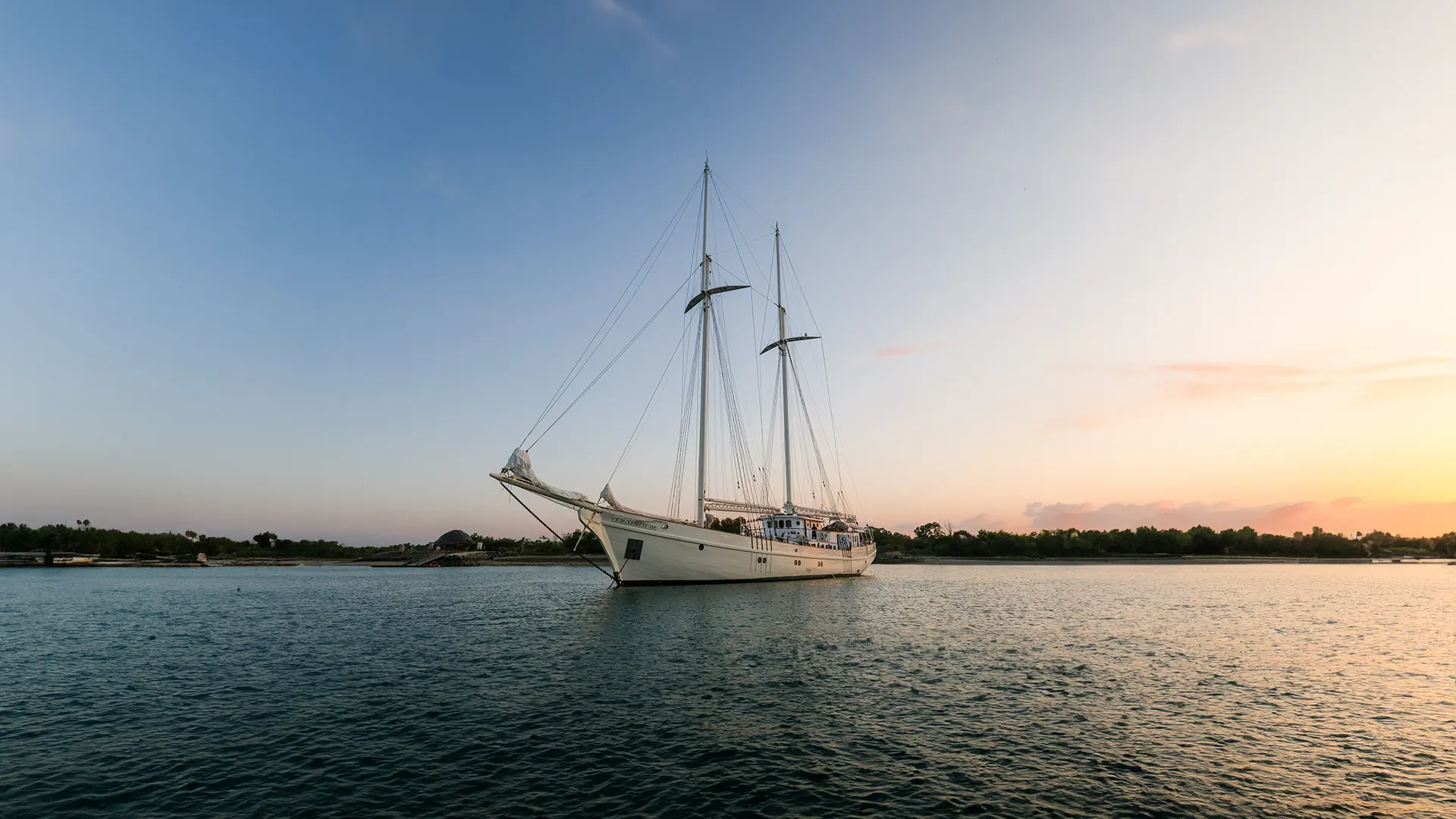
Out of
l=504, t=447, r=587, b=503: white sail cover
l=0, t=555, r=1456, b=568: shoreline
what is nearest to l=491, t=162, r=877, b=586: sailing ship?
l=504, t=447, r=587, b=503: white sail cover

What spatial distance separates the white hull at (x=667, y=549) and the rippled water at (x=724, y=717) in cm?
1424

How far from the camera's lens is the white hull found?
Answer: 59.5 meters

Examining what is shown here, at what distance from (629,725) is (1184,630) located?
40.2 meters

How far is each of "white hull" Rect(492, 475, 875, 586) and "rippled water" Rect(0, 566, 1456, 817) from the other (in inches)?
561

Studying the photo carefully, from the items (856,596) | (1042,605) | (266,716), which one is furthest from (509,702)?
(1042,605)

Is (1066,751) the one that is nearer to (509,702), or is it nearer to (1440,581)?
Result: (509,702)

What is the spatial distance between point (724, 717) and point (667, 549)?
137 ft

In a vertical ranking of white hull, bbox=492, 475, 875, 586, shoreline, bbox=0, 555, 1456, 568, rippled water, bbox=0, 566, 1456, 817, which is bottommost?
shoreline, bbox=0, 555, 1456, 568

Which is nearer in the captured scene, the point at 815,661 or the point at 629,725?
the point at 629,725

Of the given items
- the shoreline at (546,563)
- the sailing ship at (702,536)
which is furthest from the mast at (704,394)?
the shoreline at (546,563)

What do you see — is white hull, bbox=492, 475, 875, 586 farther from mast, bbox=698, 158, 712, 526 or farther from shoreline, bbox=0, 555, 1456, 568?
shoreline, bbox=0, 555, 1456, 568

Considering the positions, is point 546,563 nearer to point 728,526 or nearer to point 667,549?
point 728,526

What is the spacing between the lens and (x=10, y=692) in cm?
2464

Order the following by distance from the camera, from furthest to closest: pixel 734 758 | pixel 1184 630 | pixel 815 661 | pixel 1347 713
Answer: pixel 1184 630 < pixel 815 661 < pixel 1347 713 < pixel 734 758
